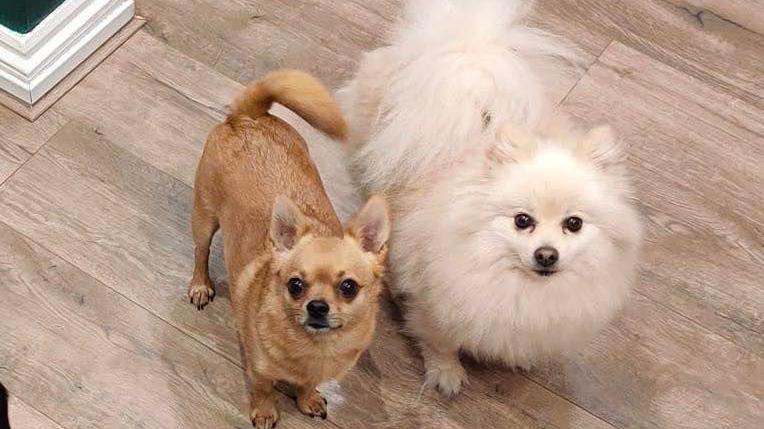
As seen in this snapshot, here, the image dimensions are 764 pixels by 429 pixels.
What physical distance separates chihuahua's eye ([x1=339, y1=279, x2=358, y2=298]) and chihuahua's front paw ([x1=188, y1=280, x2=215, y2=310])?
20.2 inches

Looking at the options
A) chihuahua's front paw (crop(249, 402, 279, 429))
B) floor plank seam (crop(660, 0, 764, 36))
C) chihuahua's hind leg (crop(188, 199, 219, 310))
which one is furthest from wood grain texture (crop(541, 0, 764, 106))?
chihuahua's front paw (crop(249, 402, 279, 429))

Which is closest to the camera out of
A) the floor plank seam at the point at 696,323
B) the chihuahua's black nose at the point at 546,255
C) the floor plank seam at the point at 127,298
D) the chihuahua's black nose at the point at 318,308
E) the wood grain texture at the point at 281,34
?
the chihuahua's black nose at the point at 318,308

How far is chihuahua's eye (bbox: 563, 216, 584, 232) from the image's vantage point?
1658mm

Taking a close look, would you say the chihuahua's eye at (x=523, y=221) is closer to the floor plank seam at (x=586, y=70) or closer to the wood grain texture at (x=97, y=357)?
the wood grain texture at (x=97, y=357)

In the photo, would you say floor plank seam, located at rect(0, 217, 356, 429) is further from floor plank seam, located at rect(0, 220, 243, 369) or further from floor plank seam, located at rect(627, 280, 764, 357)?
floor plank seam, located at rect(627, 280, 764, 357)

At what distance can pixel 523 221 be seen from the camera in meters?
1.66

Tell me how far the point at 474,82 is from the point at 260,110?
0.38 metres

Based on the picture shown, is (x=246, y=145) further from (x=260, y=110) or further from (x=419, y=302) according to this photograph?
(x=419, y=302)

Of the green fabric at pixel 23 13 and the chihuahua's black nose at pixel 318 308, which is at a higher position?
the chihuahua's black nose at pixel 318 308

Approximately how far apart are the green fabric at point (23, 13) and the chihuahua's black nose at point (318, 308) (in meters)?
1.00

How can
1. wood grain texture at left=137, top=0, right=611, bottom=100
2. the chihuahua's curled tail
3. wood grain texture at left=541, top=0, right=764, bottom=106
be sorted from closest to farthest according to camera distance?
the chihuahua's curled tail, wood grain texture at left=137, top=0, right=611, bottom=100, wood grain texture at left=541, top=0, right=764, bottom=106

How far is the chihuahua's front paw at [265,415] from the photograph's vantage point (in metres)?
1.85

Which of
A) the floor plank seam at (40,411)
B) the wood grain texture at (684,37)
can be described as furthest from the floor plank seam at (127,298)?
the wood grain texture at (684,37)

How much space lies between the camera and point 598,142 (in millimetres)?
1678
